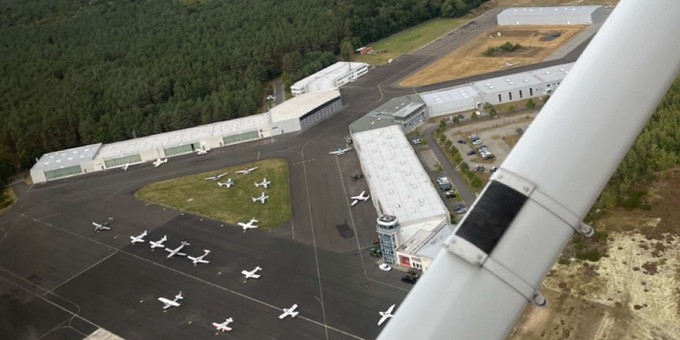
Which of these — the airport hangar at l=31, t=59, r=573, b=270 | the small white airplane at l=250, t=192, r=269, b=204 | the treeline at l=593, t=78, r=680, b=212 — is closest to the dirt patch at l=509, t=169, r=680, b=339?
the treeline at l=593, t=78, r=680, b=212

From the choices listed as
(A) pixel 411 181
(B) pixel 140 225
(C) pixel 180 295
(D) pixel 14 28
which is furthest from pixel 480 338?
(D) pixel 14 28

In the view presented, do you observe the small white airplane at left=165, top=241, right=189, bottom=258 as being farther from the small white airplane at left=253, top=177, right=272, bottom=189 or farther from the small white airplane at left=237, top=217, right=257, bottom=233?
the small white airplane at left=253, top=177, right=272, bottom=189

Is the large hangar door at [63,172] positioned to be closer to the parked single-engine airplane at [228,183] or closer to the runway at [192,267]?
the runway at [192,267]

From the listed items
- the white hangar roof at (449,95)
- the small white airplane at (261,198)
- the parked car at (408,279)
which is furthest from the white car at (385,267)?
the white hangar roof at (449,95)

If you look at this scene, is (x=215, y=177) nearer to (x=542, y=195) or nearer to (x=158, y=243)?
(x=158, y=243)

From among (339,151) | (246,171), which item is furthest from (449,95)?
(246,171)
